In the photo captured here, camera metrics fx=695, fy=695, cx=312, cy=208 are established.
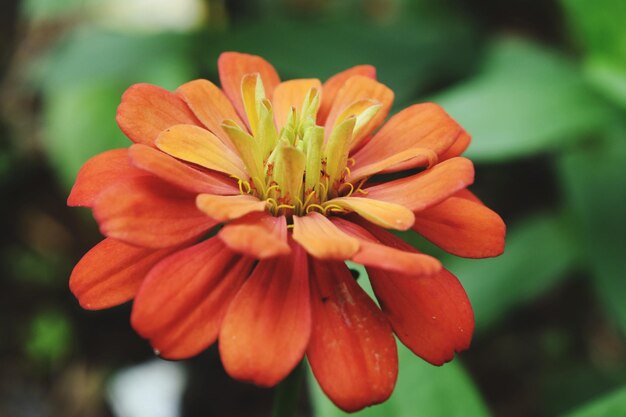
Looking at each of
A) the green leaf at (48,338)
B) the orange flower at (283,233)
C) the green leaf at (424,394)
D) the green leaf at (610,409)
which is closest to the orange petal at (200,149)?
the orange flower at (283,233)

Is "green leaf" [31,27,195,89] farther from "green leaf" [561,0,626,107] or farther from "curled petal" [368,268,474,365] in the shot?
"curled petal" [368,268,474,365]

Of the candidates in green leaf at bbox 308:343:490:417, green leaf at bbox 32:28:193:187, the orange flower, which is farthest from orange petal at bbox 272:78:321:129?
green leaf at bbox 32:28:193:187

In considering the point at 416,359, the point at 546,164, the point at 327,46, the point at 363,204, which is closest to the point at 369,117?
the point at 363,204

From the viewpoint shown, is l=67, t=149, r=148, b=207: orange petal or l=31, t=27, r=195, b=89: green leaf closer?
l=67, t=149, r=148, b=207: orange petal

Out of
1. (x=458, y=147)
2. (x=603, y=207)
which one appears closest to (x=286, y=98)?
(x=458, y=147)

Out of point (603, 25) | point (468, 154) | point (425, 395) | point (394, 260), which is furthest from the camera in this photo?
point (603, 25)

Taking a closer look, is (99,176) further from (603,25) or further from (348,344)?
(603,25)

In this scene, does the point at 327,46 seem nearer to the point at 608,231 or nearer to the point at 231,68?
the point at 608,231
